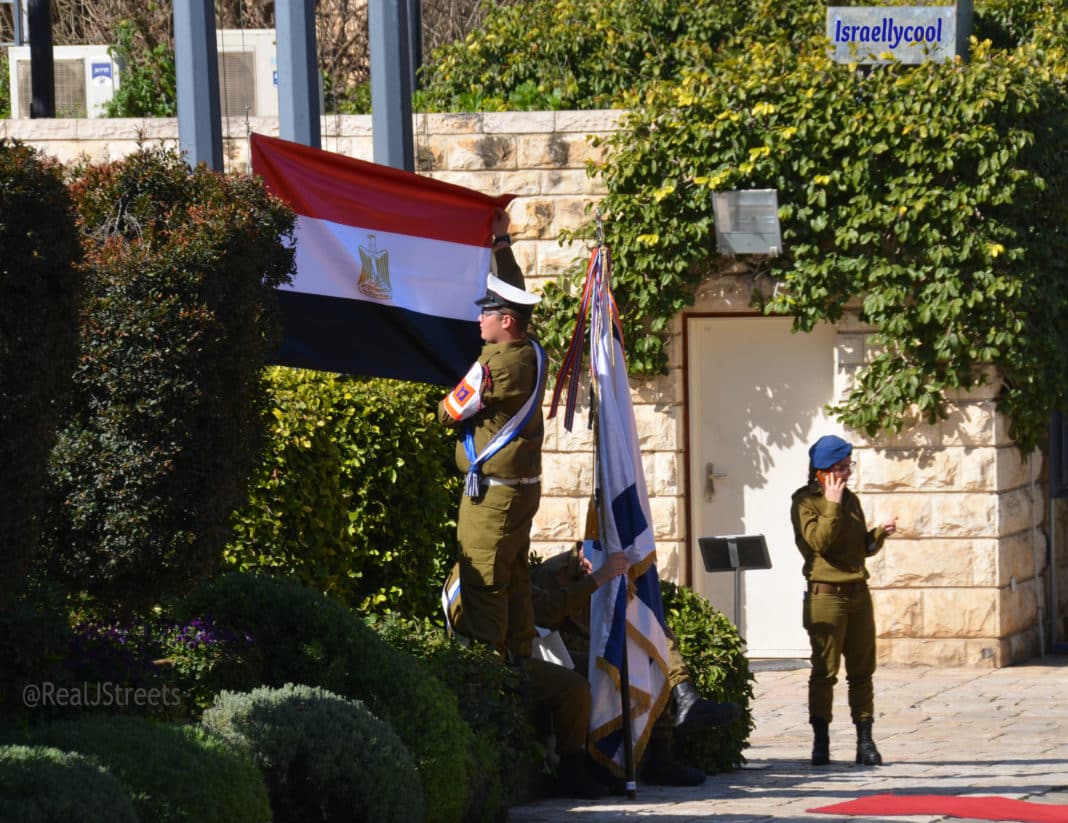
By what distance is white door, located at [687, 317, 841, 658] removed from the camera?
41.8ft

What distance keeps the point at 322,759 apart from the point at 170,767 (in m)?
0.95

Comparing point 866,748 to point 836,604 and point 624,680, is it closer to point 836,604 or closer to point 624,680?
point 836,604

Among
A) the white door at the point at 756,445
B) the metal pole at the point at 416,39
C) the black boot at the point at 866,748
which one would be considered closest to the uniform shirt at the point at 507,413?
the black boot at the point at 866,748

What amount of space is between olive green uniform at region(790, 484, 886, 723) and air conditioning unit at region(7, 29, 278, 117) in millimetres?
9429

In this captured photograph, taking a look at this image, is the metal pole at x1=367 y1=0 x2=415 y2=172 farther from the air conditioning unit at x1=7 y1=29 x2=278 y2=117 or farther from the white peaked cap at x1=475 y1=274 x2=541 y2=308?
the air conditioning unit at x1=7 y1=29 x2=278 y2=117

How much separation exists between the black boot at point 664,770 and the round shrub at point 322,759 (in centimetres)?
240

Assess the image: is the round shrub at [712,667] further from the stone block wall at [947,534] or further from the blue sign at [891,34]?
the blue sign at [891,34]

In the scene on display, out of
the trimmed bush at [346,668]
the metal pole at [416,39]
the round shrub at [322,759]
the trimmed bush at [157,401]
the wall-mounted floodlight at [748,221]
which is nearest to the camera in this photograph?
the trimmed bush at [157,401]

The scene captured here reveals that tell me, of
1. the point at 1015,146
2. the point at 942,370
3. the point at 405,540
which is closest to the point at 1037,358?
the point at 942,370

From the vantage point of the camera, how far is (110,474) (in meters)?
5.39

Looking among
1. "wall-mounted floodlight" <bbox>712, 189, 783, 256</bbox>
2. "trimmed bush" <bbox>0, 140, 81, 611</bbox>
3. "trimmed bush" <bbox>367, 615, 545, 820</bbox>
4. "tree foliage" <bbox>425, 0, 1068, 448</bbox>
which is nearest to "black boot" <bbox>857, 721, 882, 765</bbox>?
"trimmed bush" <bbox>367, 615, 545, 820</bbox>

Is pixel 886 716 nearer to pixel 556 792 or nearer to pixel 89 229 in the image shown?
pixel 556 792

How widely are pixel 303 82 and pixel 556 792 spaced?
14.4 ft

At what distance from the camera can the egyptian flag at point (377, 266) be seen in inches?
344
